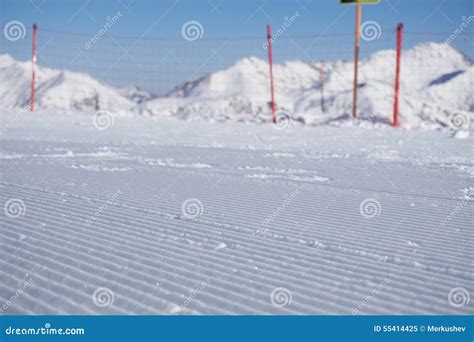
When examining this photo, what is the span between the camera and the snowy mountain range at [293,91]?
47.6 m

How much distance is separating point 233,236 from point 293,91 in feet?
268

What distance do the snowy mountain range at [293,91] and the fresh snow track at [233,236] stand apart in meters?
13.1

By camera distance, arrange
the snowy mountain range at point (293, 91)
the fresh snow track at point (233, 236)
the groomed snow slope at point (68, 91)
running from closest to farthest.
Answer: the fresh snow track at point (233, 236) < the snowy mountain range at point (293, 91) < the groomed snow slope at point (68, 91)

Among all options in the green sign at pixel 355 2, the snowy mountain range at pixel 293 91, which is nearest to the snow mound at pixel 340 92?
the snowy mountain range at pixel 293 91

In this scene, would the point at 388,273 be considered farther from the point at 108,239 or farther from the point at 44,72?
the point at 44,72

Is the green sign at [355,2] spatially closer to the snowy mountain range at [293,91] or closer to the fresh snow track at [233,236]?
the snowy mountain range at [293,91]

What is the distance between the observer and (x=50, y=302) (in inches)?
107

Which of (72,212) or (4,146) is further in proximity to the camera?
(4,146)

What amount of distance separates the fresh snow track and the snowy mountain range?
13.1m

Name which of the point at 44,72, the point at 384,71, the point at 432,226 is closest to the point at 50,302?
the point at 432,226

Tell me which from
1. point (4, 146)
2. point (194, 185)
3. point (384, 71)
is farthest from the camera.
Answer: point (384, 71)

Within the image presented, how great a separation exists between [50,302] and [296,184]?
3.94 meters

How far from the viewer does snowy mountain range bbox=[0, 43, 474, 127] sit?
4759cm

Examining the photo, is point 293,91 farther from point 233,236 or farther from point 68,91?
point 233,236
